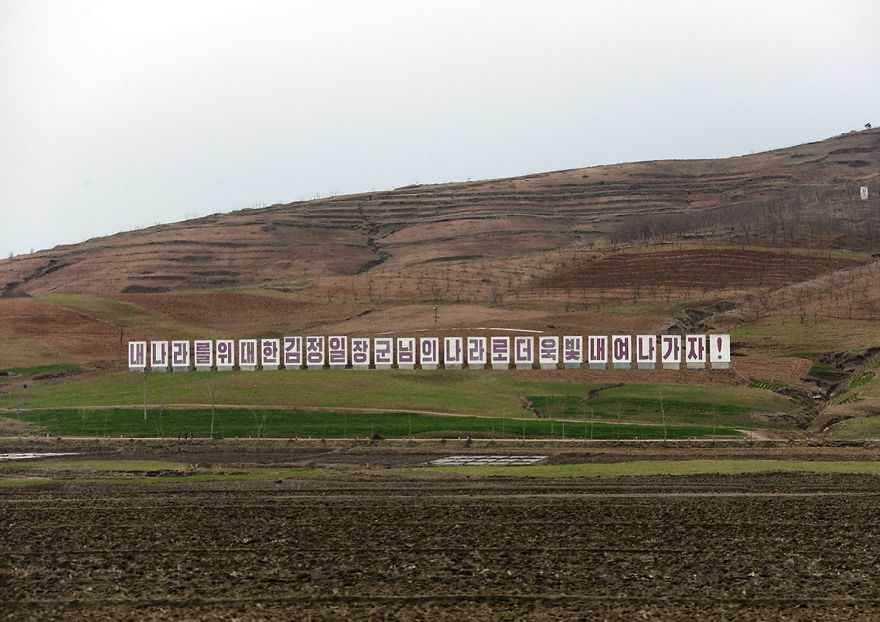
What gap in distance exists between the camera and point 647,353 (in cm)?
8681

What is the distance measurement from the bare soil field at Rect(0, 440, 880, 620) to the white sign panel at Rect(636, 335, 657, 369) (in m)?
40.6

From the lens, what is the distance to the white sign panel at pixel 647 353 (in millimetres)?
84875

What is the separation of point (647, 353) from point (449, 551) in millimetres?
61185

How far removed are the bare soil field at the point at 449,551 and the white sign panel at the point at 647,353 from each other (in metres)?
40.6

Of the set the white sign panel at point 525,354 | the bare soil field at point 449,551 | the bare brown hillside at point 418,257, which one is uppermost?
the bare brown hillside at point 418,257

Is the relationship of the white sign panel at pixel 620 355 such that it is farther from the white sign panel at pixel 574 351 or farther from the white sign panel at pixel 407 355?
the white sign panel at pixel 407 355

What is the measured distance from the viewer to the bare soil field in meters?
22.2

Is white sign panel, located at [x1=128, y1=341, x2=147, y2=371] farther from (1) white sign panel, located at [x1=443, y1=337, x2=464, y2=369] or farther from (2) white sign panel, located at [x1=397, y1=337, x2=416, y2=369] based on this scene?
(1) white sign panel, located at [x1=443, y1=337, x2=464, y2=369]

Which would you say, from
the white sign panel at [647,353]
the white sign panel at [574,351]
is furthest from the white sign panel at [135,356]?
the white sign panel at [647,353]

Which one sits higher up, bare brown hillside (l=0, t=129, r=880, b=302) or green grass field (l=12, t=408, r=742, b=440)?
bare brown hillside (l=0, t=129, r=880, b=302)

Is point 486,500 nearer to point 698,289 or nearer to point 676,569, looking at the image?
point 676,569

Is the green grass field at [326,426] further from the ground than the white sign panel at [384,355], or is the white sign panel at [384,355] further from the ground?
the white sign panel at [384,355]

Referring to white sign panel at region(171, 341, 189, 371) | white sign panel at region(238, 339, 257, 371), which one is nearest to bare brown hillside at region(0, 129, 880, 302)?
white sign panel at region(238, 339, 257, 371)

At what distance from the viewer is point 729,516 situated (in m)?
33.5
